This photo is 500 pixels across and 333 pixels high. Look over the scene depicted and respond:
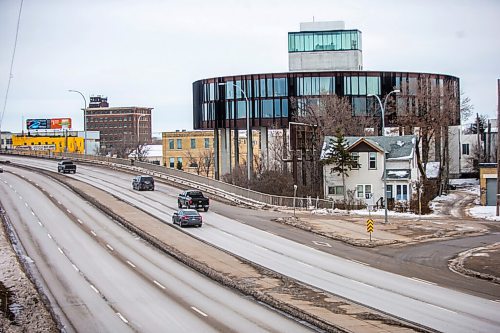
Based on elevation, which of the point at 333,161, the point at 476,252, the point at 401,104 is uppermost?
the point at 401,104

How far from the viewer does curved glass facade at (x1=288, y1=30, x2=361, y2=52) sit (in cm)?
11281

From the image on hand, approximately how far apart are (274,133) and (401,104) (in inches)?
1005

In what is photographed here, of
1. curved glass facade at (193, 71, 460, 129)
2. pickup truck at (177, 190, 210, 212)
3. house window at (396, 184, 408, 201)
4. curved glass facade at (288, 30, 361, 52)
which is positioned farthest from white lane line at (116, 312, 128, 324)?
curved glass facade at (288, 30, 361, 52)

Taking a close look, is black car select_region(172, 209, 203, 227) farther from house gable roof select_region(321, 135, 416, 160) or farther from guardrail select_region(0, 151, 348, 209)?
house gable roof select_region(321, 135, 416, 160)

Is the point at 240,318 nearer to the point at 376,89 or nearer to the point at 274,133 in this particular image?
the point at 376,89

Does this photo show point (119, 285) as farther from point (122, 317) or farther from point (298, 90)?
point (298, 90)

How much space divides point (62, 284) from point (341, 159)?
145 ft

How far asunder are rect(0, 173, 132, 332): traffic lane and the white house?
104ft

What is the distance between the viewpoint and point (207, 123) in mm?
111188

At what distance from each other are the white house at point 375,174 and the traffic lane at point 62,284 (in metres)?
31.6

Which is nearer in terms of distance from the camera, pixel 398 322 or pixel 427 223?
pixel 398 322

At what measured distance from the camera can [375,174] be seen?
74312 millimetres

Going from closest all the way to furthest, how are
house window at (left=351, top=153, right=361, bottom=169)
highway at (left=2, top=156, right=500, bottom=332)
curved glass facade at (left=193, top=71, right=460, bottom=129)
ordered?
highway at (left=2, top=156, right=500, bottom=332) < house window at (left=351, top=153, right=361, bottom=169) < curved glass facade at (left=193, top=71, right=460, bottom=129)

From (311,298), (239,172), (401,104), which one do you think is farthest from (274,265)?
(401,104)
